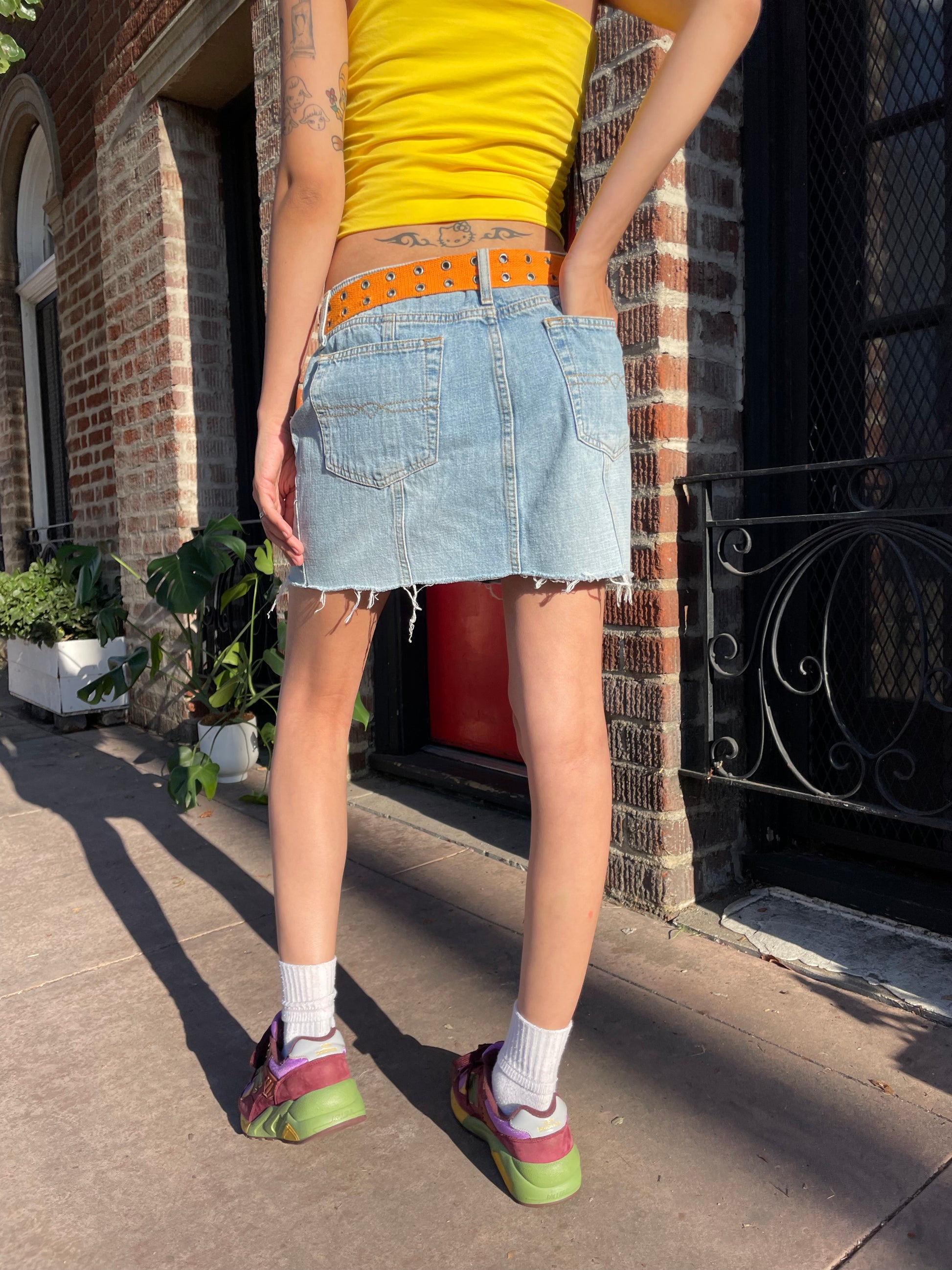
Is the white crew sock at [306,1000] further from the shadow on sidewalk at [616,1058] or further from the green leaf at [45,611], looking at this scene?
the green leaf at [45,611]

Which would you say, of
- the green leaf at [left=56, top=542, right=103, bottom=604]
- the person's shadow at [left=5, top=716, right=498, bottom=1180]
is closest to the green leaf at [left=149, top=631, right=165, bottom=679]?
the person's shadow at [left=5, top=716, right=498, bottom=1180]

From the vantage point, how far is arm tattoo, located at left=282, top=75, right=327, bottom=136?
50.9 inches

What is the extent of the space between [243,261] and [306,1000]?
3915mm

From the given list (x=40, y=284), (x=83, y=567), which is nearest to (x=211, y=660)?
(x=83, y=567)

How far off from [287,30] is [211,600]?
3407mm

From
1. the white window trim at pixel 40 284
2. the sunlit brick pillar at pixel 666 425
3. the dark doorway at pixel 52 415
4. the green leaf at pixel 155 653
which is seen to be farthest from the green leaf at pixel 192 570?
the white window trim at pixel 40 284

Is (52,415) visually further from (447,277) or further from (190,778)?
(447,277)

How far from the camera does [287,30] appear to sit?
1.33m

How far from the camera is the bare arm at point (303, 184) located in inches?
51.1

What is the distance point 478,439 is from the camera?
49.0 inches

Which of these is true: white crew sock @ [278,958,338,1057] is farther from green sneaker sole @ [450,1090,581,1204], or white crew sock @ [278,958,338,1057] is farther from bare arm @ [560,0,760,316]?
bare arm @ [560,0,760,316]

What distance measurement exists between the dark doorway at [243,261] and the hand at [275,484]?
3132 millimetres

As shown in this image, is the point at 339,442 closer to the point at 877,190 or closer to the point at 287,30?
the point at 287,30

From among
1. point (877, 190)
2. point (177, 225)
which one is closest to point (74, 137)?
point (177, 225)
